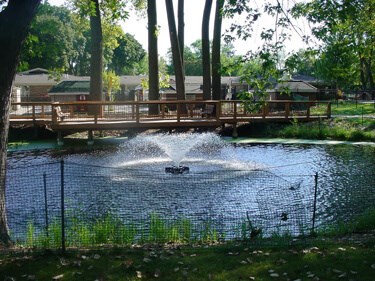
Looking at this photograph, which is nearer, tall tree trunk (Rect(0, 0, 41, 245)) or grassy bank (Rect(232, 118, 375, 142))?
tall tree trunk (Rect(0, 0, 41, 245))

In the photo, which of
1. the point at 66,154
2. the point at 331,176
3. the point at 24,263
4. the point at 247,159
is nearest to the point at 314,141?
the point at 247,159

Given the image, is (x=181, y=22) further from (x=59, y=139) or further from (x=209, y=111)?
(x=59, y=139)

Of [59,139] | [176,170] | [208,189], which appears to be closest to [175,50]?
[59,139]

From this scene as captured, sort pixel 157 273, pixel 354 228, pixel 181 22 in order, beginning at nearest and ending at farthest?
pixel 157 273 < pixel 354 228 < pixel 181 22

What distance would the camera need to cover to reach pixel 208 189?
13.1m

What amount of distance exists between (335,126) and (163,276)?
24.6 meters

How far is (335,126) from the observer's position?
92.8 ft

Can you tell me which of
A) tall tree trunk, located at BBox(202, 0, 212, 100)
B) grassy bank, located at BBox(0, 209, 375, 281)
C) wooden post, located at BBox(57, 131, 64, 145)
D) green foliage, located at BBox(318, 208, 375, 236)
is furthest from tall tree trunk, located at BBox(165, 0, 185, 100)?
grassy bank, located at BBox(0, 209, 375, 281)

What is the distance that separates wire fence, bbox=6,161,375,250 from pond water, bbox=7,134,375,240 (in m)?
0.03

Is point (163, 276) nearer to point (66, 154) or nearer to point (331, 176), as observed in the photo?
point (331, 176)

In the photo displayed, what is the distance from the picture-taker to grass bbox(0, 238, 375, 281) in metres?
5.66

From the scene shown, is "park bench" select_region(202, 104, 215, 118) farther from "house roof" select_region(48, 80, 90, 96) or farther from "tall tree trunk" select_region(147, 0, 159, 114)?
"house roof" select_region(48, 80, 90, 96)

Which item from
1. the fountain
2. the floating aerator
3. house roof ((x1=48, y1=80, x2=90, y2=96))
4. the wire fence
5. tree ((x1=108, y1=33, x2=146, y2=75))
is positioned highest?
tree ((x1=108, y1=33, x2=146, y2=75))

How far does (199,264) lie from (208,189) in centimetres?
→ 703
